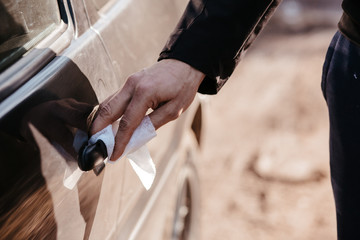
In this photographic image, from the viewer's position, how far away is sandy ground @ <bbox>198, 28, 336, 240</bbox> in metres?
3.24

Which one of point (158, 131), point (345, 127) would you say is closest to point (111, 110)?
point (158, 131)

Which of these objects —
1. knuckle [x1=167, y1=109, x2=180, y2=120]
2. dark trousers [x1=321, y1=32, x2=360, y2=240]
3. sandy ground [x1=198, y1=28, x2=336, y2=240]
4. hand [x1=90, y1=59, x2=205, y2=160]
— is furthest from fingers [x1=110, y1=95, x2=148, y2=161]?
sandy ground [x1=198, y1=28, x2=336, y2=240]

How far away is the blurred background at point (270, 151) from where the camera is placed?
3242 mm

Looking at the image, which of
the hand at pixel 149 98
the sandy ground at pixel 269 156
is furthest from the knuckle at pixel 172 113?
the sandy ground at pixel 269 156

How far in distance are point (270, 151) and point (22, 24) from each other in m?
2.88

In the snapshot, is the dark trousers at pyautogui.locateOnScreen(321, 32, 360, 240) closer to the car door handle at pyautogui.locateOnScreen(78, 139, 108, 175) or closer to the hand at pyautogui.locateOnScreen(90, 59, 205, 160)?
the hand at pyautogui.locateOnScreen(90, 59, 205, 160)

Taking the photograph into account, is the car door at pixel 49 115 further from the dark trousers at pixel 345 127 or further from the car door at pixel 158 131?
the dark trousers at pixel 345 127

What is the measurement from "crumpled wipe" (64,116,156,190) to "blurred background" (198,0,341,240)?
5.19ft

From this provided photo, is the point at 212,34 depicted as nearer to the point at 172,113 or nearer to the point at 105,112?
the point at 172,113

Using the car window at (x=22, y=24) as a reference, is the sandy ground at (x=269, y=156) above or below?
below

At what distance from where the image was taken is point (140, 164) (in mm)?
1447

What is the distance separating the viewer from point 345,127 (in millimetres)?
1594

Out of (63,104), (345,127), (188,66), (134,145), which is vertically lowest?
(345,127)

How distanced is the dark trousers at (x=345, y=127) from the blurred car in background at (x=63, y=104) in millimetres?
743
